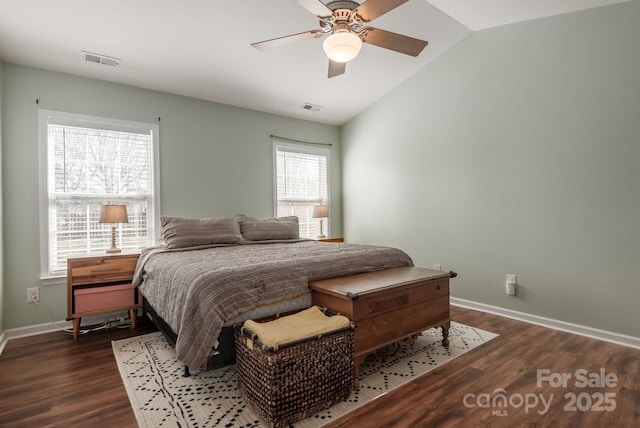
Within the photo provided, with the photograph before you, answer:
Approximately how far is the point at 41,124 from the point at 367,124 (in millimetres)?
3821

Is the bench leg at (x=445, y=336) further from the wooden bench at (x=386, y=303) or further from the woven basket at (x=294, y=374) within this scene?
the woven basket at (x=294, y=374)

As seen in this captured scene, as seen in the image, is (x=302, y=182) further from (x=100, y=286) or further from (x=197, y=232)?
(x=100, y=286)

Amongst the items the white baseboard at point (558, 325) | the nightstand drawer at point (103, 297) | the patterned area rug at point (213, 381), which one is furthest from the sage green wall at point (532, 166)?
the nightstand drawer at point (103, 297)

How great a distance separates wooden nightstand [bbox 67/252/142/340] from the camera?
9.53ft

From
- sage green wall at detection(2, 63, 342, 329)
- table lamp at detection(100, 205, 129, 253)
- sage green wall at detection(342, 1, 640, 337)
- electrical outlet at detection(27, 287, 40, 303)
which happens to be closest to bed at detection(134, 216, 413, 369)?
table lamp at detection(100, 205, 129, 253)

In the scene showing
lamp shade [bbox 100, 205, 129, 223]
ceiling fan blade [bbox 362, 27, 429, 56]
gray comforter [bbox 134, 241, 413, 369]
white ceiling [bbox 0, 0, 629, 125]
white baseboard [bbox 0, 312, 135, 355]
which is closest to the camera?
gray comforter [bbox 134, 241, 413, 369]

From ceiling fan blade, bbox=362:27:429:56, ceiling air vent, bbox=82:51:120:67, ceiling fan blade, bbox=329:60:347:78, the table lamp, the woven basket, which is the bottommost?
the woven basket

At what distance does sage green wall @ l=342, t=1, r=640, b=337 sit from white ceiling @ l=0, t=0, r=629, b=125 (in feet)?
0.95

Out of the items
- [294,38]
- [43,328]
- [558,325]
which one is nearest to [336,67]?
[294,38]

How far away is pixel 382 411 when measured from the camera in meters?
1.82

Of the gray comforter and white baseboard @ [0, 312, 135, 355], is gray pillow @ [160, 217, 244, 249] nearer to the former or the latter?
the gray comforter

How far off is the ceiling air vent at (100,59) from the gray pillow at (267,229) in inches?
77.1

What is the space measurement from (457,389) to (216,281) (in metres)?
1.59

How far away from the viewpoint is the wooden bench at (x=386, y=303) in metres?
2.08
